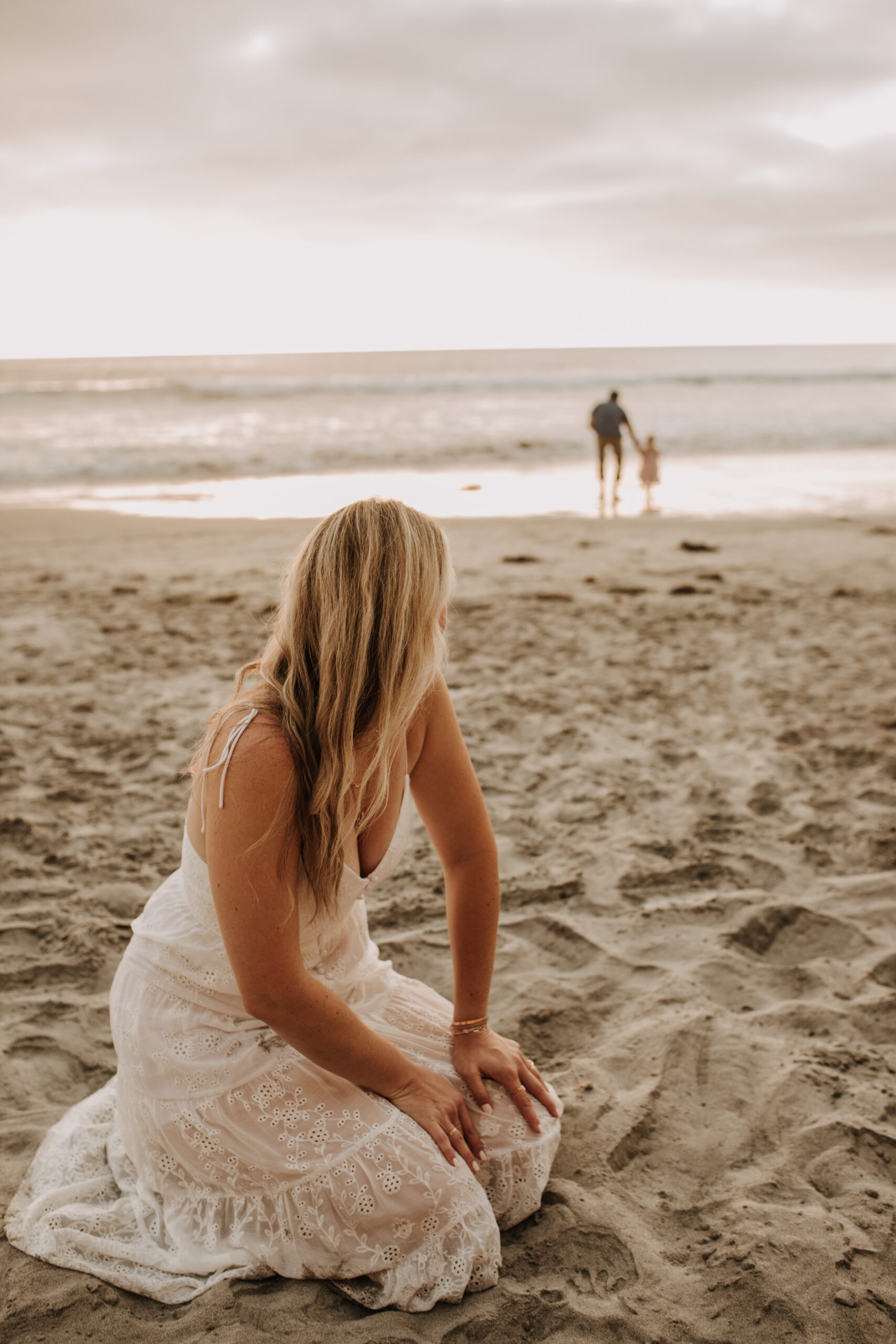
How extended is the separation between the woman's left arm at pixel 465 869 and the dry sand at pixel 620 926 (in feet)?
1.13

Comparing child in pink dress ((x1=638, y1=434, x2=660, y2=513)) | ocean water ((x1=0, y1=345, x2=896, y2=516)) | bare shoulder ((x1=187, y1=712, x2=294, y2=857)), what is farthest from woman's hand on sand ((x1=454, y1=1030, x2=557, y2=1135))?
child in pink dress ((x1=638, y1=434, x2=660, y2=513))

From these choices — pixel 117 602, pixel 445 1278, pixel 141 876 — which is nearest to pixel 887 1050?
pixel 445 1278

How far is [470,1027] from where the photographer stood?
2.05 meters

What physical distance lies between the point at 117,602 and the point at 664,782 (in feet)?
14.9

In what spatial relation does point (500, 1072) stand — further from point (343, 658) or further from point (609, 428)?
point (609, 428)

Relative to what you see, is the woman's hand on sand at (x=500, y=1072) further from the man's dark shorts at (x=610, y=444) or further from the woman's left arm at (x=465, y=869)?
the man's dark shorts at (x=610, y=444)

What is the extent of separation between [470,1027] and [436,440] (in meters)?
20.4

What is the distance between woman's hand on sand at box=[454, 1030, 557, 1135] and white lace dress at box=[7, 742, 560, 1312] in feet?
0.10

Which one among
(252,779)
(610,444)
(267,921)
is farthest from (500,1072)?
(610,444)

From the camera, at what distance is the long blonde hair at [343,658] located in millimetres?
1655

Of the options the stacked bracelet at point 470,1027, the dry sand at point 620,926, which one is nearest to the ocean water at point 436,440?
the dry sand at point 620,926

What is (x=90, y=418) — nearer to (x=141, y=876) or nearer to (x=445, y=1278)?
(x=141, y=876)

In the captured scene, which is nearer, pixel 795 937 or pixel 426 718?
pixel 426 718

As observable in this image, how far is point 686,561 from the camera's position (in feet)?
27.7
